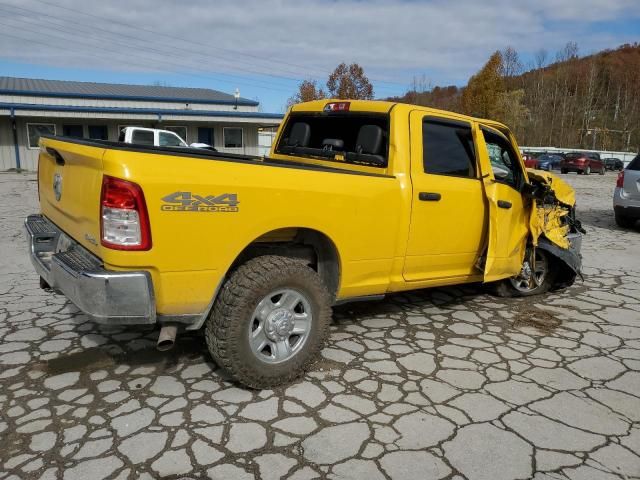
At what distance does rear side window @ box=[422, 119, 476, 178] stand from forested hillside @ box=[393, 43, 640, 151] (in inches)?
2292

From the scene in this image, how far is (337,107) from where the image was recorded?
460 centimetres

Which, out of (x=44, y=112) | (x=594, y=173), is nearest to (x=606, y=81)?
(x=594, y=173)

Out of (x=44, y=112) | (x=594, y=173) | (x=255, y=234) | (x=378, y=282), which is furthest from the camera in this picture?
(x=594, y=173)

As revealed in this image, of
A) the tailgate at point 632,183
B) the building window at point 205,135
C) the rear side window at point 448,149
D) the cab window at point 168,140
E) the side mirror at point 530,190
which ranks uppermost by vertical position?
the building window at point 205,135

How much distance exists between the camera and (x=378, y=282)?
4016 mm

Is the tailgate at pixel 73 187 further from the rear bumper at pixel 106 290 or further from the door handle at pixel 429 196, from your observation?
the door handle at pixel 429 196

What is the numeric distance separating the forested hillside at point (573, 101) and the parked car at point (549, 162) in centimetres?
1736

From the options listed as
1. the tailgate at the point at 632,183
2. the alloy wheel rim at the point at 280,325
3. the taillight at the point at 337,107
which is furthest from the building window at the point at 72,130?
the alloy wheel rim at the point at 280,325

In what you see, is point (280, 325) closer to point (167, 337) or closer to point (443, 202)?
point (167, 337)

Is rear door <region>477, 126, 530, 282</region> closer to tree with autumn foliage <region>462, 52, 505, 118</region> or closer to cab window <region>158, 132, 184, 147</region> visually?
cab window <region>158, 132, 184, 147</region>

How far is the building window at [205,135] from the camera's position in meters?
29.6

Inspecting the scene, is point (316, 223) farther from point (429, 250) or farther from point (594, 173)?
point (594, 173)

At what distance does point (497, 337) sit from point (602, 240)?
20.3ft

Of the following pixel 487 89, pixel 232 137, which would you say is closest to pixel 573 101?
pixel 487 89
